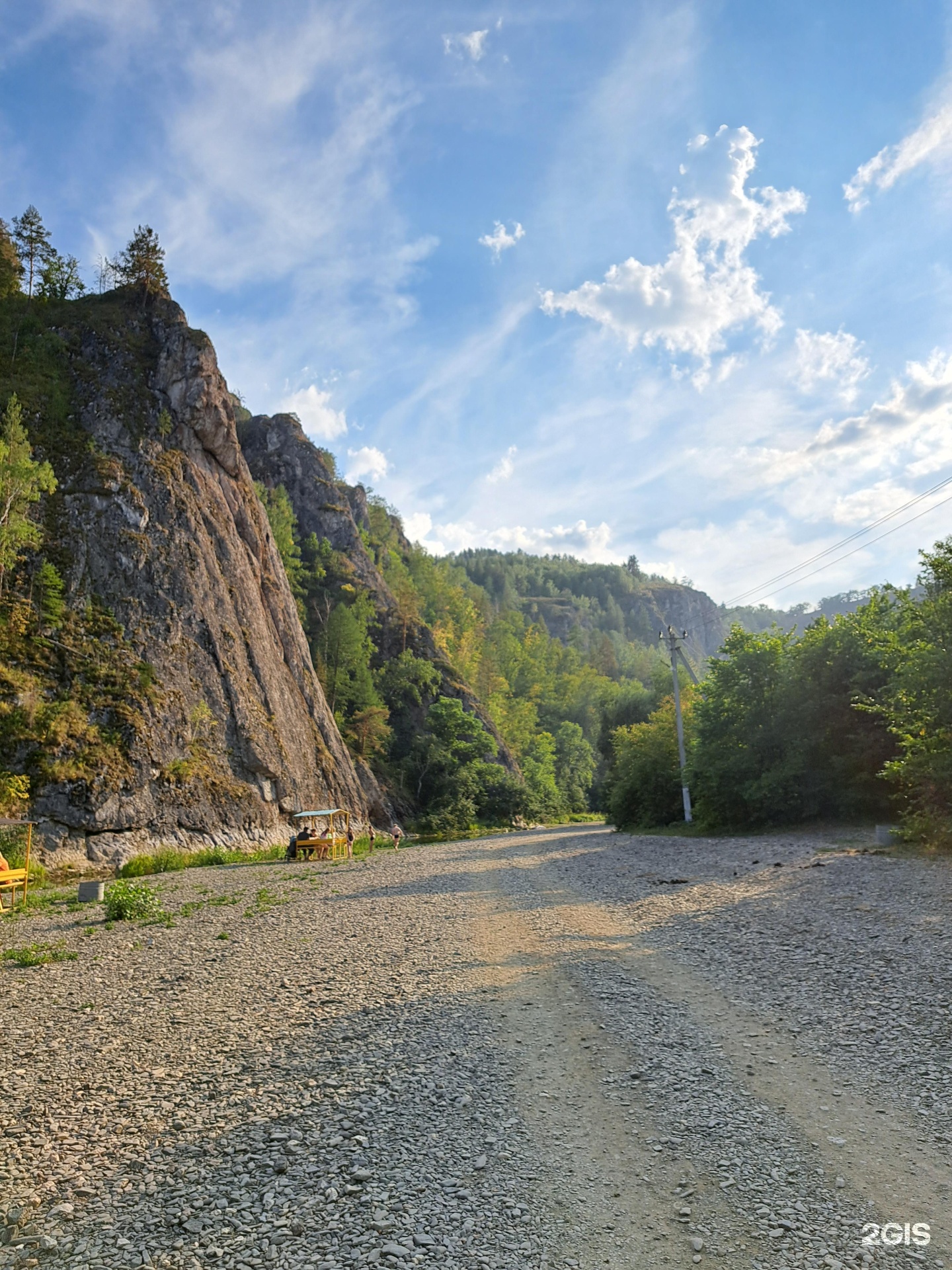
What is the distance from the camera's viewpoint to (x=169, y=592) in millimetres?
33969

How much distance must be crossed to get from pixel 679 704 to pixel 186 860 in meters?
22.4

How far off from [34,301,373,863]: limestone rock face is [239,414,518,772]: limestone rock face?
21.8 metres

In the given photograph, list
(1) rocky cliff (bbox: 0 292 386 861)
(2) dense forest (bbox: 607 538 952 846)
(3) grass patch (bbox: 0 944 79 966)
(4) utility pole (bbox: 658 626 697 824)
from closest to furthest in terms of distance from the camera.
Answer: (3) grass patch (bbox: 0 944 79 966) < (2) dense forest (bbox: 607 538 952 846) < (1) rocky cliff (bbox: 0 292 386 861) < (4) utility pole (bbox: 658 626 697 824)

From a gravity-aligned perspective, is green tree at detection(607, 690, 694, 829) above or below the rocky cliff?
below

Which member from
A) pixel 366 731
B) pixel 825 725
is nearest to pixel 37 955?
pixel 825 725

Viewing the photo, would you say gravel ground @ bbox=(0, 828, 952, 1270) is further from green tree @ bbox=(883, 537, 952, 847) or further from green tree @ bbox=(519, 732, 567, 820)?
green tree @ bbox=(519, 732, 567, 820)

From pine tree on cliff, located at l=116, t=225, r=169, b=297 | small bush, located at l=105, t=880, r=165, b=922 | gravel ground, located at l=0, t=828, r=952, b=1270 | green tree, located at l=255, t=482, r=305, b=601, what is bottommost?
gravel ground, located at l=0, t=828, r=952, b=1270

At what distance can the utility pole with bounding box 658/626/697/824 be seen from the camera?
30766 mm

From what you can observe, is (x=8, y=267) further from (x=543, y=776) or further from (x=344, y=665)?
(x=543, y=776)

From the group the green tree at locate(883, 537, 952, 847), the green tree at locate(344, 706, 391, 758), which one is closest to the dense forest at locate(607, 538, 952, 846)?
the green tree at locate(883, 537, 952, 847)

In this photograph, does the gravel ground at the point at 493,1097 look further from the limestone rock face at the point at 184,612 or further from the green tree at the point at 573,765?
the green tree at the point at 573,765

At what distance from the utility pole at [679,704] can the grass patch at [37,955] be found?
82.2 ft

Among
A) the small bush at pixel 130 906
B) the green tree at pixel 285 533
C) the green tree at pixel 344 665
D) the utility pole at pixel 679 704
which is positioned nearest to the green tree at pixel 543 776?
the green tree at pixel 344 665

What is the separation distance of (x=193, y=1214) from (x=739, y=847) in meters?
19.4
